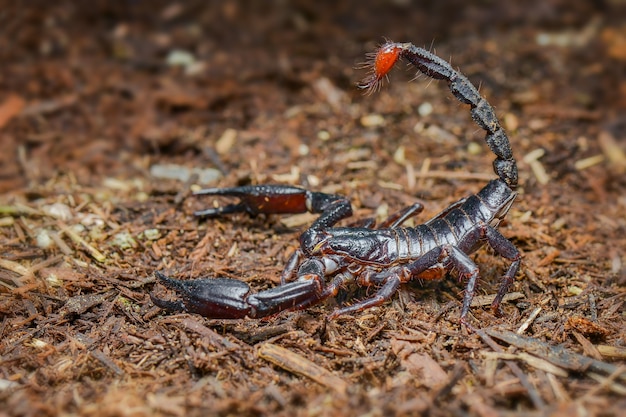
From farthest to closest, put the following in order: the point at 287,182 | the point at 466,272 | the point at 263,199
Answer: the point at 287,182
the point at 263,199
the point at 466,272

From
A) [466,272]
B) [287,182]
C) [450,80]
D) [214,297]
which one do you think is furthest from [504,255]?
[287,182]

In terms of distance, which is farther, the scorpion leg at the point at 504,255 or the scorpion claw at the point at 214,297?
the scorpion leg at the point at 504,255

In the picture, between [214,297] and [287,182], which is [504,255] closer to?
[214,297]

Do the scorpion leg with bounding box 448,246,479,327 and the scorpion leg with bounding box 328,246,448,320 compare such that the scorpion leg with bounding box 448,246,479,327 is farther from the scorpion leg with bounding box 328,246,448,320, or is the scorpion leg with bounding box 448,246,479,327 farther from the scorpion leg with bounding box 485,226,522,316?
the scorpion leg with bounding box 485,226,522,316

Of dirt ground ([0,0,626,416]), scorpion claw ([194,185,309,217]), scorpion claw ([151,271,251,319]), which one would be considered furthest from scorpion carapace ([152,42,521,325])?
scorpion claw ([194,185,309,217])

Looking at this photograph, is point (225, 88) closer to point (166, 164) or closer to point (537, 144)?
point (166, 164)

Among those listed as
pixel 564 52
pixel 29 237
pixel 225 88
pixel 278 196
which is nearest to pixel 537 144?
pixel 564 52

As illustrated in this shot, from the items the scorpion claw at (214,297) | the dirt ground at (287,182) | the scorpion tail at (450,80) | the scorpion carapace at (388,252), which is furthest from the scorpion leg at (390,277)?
the scorpion tail at (450,80)

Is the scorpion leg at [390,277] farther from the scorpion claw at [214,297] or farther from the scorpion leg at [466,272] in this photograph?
the scorpion claw at [214,297]

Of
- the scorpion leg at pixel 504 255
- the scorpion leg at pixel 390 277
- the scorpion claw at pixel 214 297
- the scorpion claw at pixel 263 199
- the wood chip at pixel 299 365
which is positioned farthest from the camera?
the scorpion claw at pixel 263 199
